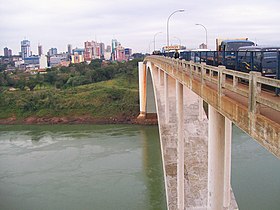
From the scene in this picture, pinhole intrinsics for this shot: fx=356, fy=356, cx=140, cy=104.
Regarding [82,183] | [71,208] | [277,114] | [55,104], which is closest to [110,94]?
[55,104]

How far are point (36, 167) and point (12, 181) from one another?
2292mm

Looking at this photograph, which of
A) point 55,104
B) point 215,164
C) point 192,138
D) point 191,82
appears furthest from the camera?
point 55,104

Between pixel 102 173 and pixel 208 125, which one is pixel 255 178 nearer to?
pixel 102 173

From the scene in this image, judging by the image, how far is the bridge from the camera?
13.3 feet

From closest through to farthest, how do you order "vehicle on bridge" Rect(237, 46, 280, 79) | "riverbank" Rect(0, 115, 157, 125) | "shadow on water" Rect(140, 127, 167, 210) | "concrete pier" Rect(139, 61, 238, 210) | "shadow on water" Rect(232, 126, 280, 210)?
"vehicle on bridge" Rect(237, 46, 280, 79)
"concrete pier" Rect(139, 61, 238, 210)
"shadow on water" Rect(232, 126, 280, 210)
"shadow on water" Rect(140, 127, 167, 210)
"riverbank" Rect(0, 115, 157, 125)

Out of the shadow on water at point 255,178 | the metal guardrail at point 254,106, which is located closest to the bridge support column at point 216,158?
the metal guardrail at point 254,106

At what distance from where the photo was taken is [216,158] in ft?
20.1

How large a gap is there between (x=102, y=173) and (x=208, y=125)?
13276 mm

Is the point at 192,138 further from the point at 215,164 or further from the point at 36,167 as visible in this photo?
the point at 36,167

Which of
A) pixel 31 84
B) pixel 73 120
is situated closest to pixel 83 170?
pixel 73 120

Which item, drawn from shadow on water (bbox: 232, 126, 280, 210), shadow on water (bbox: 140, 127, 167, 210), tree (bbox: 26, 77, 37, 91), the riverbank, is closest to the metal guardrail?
shadow on water (bbox: 232, 126, 280, 210)

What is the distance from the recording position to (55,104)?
40.2m

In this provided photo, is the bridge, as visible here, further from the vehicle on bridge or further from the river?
the river

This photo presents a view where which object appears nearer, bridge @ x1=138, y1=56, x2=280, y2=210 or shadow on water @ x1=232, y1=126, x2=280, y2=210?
bridge @ x1=138, y1=56, x2=280, y2=210
